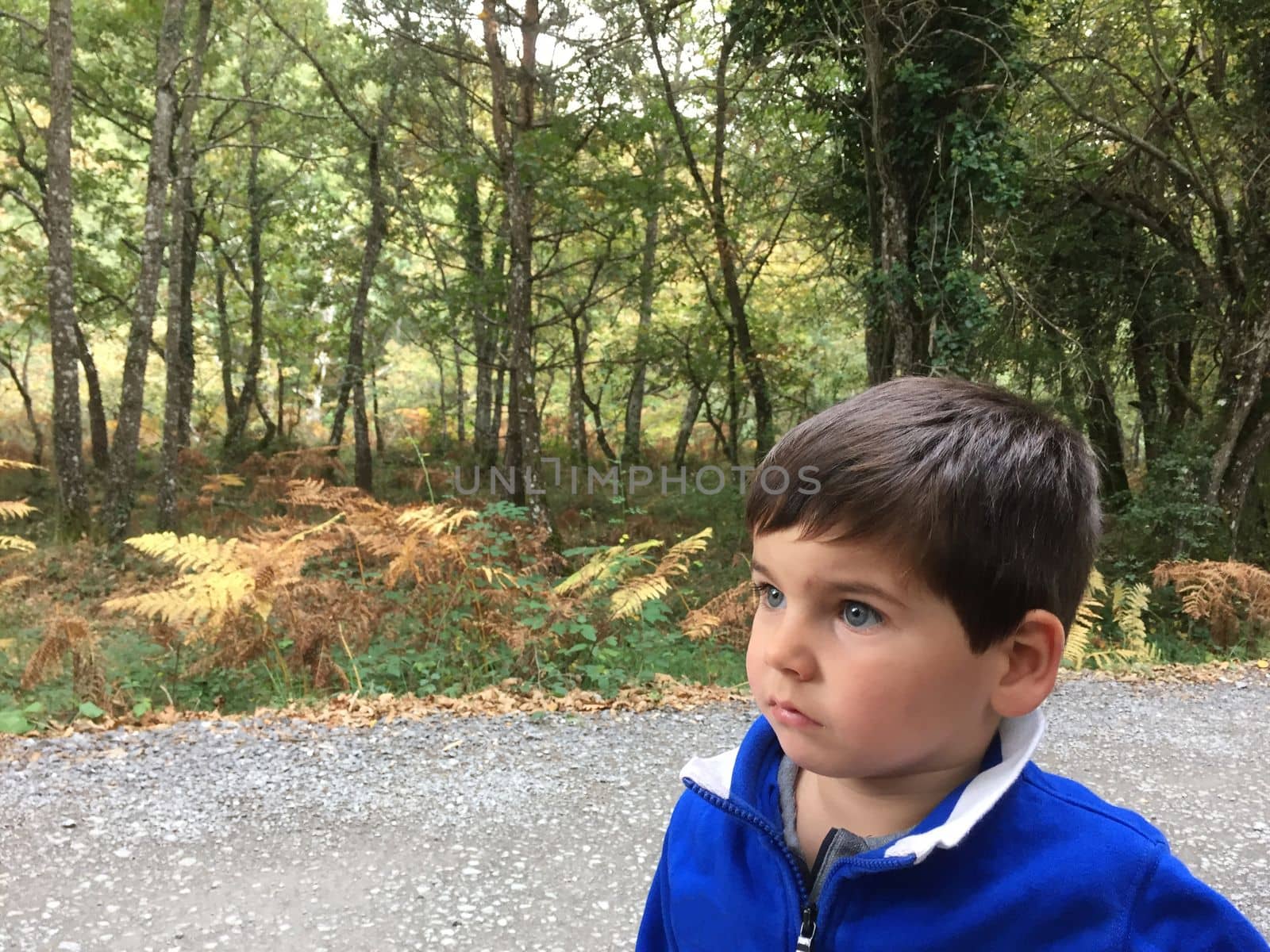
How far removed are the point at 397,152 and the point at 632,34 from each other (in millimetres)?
5087

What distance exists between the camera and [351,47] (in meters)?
12.9

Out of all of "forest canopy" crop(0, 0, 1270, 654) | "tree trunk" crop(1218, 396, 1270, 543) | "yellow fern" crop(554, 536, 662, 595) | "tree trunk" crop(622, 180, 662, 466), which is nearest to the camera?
"yellow fern" crop(554, 536, 662, 595)

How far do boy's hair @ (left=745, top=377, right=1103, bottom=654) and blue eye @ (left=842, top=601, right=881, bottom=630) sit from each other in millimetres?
60

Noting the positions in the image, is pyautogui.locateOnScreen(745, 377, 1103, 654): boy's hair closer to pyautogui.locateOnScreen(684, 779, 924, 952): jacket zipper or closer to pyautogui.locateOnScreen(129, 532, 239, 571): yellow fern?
pyautogui.locateOnScreen(684, 779, 924, 952): jacket zipper

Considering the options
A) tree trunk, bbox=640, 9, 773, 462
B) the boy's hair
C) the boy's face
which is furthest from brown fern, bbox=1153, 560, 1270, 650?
the boy's face

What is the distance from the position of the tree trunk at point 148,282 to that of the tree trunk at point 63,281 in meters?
0.42

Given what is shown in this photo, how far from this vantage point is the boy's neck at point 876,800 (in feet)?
3.01

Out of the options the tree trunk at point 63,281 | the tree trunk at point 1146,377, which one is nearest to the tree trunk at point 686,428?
the tree trunk at point 1146,377

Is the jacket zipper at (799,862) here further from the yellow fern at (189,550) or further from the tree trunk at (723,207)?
the tree trunk at (723,207)

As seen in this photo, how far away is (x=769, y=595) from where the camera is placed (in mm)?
902

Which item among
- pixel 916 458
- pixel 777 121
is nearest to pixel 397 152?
pixel 777 121

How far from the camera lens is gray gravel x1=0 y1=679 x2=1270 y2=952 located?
104 inches

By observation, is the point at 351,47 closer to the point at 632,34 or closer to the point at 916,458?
the point at 632,34

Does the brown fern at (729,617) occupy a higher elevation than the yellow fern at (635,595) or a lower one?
lower
